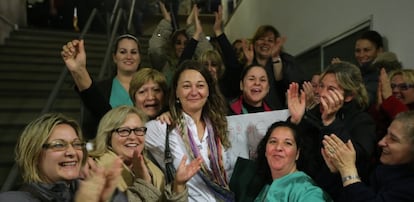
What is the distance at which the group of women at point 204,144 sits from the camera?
71.3 inches

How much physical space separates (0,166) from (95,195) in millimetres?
3039

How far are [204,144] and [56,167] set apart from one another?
36.0 inches

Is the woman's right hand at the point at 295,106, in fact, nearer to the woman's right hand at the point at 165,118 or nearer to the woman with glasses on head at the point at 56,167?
the woman's right hand at the point at 165,118

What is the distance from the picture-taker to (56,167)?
1.81m

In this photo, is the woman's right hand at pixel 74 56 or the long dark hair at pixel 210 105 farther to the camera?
the woman's right hand at pixel 74 56

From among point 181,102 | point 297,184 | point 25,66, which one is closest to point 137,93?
point 181,102

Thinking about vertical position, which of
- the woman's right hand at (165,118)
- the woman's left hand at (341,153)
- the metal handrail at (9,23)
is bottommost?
the woman's left hand at (341,153)

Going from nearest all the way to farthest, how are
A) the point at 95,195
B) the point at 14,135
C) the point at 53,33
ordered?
the point at 95,195 → the point at 14,135 → the point at 53,33

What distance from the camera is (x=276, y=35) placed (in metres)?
3.95

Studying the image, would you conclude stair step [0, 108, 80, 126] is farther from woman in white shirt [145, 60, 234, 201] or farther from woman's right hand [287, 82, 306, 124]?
woman's right hand [287, 82, 306, 124]

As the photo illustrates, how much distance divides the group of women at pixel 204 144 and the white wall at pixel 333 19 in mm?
874

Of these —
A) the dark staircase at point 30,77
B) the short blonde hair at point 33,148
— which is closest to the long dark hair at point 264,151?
the short blonde hair at point 33,148

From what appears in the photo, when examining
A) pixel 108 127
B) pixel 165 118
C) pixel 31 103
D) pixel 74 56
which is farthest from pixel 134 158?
pixel 31 103

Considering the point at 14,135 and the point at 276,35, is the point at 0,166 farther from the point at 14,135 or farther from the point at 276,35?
the point at 276,35
